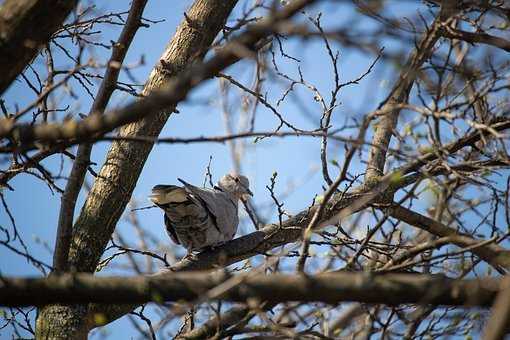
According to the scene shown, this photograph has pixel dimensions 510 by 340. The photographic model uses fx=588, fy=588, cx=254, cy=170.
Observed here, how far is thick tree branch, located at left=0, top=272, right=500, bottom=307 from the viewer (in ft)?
7.02

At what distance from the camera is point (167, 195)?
491cm

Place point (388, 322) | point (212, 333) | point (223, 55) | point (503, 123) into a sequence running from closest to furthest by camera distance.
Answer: point (223, 55)
point (388, 322)
point (212, 333)
point (503, 123)

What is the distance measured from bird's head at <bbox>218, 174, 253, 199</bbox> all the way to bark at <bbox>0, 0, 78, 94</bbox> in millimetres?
4184

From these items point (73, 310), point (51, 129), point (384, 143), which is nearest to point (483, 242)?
point (51, 129)

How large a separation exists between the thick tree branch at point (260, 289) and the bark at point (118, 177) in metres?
1.63

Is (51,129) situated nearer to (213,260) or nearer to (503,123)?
(213,260)

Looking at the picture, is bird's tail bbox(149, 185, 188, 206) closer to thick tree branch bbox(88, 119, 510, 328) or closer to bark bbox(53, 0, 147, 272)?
thick tree branch bbox(88, 119, 510, 328)

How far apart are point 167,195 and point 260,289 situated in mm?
2841

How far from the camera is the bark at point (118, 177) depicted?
3721 millimetres

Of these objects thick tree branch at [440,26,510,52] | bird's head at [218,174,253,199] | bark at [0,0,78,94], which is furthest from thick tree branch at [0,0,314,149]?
bird's head at [218,174,253,199]

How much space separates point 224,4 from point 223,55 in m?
2.38

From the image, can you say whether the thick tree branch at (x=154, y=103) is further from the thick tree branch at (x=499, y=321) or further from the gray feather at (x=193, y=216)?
the gray feather at (x=193, y=216)

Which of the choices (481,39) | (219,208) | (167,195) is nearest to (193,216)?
(219,208)

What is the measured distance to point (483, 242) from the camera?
2543mm
